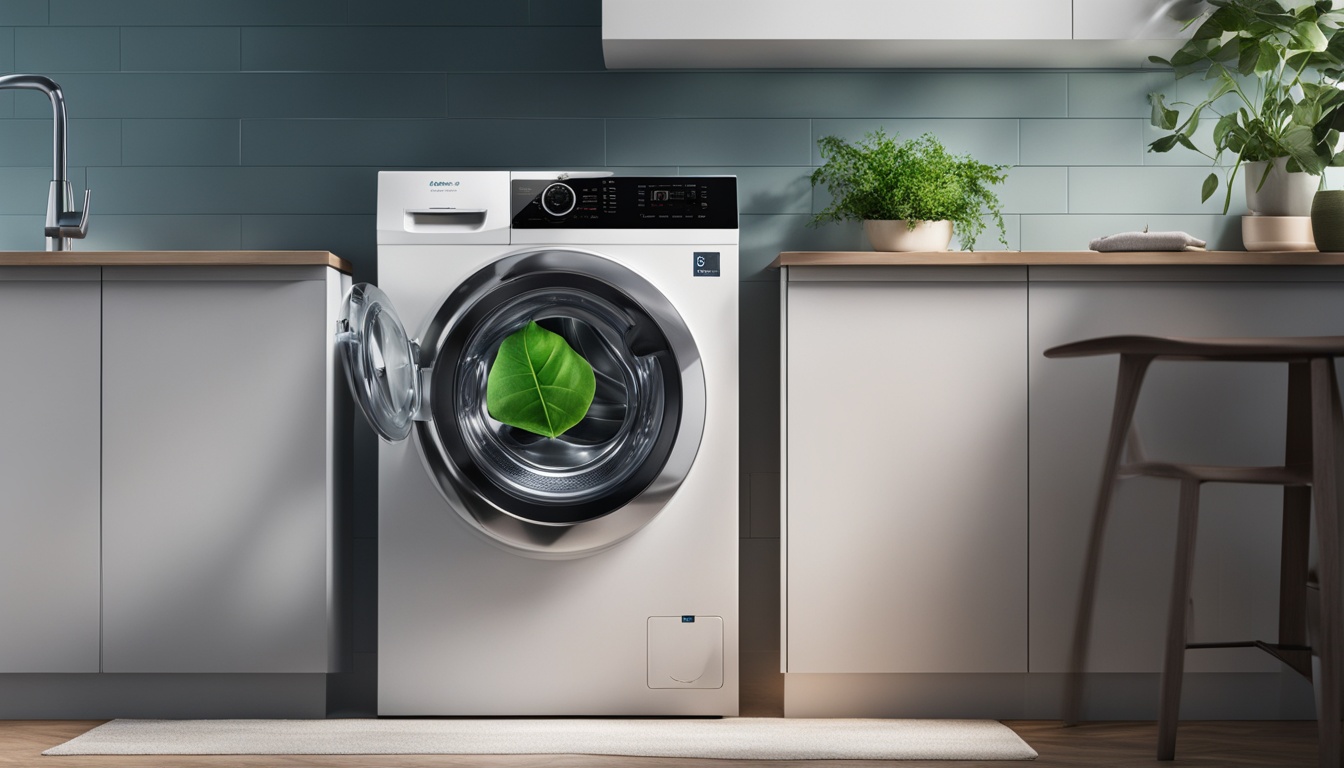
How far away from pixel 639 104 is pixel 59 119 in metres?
1.32

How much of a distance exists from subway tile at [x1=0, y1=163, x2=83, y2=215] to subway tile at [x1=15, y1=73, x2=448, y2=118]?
6.9 inches

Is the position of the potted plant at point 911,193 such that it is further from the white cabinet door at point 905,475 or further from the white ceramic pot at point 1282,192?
the white ceramic pot at point 1282,192

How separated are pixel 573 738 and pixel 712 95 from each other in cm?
151

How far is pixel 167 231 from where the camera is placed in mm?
2305

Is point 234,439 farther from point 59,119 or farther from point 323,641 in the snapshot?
point 59,119

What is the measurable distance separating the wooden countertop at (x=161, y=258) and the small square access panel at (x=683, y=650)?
3.27 feet

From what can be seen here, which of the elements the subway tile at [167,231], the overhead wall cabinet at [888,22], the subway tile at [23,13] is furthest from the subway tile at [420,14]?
the subway tile at [23,13]

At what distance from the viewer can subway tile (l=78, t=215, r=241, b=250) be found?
7.55 feet

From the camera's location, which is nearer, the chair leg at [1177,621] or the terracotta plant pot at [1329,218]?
the chair leg at [1177,621]

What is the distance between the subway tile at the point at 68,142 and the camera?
2.30 meters

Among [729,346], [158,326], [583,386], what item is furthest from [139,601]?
[729,346]

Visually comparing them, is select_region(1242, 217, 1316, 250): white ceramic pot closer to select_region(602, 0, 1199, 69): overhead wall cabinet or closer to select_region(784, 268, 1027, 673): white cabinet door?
select_region(602, 0, 1199, 69): overhead wall cabinet

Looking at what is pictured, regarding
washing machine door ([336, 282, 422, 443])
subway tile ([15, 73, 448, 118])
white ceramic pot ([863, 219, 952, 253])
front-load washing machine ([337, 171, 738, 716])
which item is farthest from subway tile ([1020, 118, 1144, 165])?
washing machine door ([336, 282, 422, 443])

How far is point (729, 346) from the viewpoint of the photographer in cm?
186
